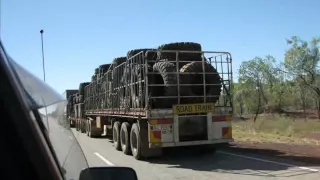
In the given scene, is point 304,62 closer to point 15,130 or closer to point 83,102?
point 83,102

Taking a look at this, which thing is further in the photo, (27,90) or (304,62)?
(304,62)

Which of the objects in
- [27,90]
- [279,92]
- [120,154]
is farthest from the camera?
[279,92]

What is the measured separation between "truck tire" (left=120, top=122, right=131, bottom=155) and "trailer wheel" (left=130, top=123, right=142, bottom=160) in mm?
634

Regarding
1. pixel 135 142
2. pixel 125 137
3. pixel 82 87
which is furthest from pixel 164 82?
pixel 82 87

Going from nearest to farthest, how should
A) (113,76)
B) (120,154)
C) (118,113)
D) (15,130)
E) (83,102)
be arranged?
(15,130) < (120,154) < (118,113) < (113,76) < (83,102)

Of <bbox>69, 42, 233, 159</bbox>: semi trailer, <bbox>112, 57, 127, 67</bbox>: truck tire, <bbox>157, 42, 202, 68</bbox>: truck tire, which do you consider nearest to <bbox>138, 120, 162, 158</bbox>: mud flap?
<bbox>69, 42, 233, 159</bbox>: semi trailer

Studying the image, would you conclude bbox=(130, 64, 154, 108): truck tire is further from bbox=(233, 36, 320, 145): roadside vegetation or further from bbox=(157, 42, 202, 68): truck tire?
bbox=(233, 36, 320, 145): roadside vegetation

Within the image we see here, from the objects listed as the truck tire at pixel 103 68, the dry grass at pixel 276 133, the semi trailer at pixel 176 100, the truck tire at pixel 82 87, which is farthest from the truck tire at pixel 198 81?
the truck tire at pixel 82 87

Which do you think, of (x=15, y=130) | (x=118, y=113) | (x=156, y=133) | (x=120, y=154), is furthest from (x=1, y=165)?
(x=118, y=113)

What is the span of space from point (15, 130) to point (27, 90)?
0.31 meters

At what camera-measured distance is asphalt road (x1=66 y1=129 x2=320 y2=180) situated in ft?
32.7

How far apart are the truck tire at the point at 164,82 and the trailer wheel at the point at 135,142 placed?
1094 mm

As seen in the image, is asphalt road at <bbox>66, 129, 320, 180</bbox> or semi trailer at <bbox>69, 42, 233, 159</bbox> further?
semi trailer at <bbox>69, 42, 233, 159</bbox>

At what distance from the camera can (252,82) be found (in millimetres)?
60875
